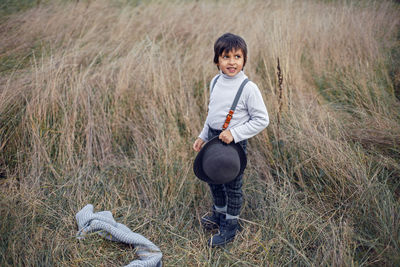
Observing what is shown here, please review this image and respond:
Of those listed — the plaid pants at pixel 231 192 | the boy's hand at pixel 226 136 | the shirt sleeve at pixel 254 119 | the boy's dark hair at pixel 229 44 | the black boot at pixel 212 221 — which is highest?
the boy's dark hair at pixel 229 44

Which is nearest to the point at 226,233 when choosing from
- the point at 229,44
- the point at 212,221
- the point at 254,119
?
the point at 212,221

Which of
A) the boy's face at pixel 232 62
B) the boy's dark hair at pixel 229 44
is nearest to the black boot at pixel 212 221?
the boy's face at pixel 232 62

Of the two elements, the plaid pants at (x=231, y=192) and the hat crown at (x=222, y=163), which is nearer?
the hat crown at (x=222, y=163)

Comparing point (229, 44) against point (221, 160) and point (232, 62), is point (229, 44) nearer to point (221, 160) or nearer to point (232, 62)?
point (232, 62)

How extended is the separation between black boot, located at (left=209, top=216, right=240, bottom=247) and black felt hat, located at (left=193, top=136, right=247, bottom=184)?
44cm

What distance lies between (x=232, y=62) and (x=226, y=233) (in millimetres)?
1242

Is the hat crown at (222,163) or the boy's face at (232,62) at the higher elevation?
the boy's face at (232,62)

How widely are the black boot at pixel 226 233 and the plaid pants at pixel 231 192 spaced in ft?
0.27

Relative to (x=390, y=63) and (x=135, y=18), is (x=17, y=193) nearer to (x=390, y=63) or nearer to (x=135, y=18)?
(x=135, y=18)

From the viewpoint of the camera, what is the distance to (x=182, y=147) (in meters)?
2.53

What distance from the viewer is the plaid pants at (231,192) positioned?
6.12ft

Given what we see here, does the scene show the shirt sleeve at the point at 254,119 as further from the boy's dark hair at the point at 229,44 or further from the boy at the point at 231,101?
the boy's dark hair at the point at 229,44

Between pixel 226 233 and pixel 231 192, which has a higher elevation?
pixel 231 192

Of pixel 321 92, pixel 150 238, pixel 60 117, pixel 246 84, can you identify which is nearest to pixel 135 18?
pixel 60 117
